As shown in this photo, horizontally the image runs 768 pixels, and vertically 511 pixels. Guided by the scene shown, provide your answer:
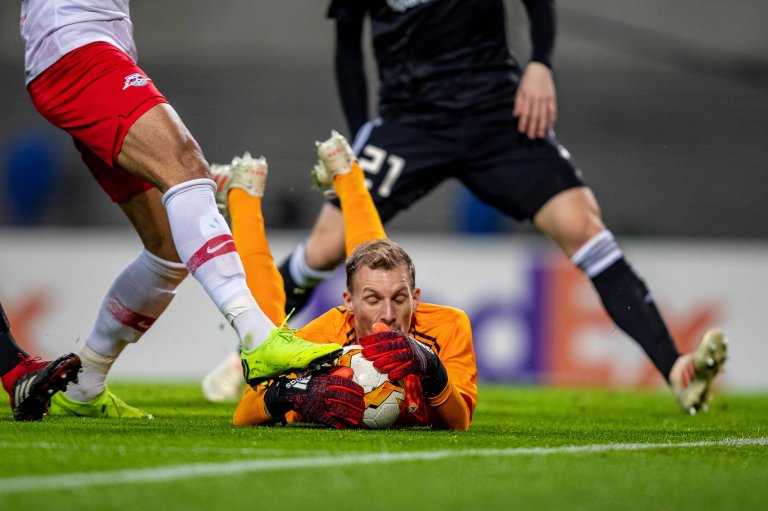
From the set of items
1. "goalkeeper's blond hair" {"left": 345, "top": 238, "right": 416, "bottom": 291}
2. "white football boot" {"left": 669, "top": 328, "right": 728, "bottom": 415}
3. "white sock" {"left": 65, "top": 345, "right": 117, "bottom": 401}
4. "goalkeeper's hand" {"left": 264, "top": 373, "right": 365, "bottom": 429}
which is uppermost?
"goalkeeper's blond hair" {"left": 345, "top": 238, "right": 416, "bottom": 291}

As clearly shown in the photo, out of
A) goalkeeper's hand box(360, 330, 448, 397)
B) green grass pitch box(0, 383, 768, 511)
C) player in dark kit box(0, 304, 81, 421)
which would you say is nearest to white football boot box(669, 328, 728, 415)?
green grass pitch box(0, 383, 768, 511)

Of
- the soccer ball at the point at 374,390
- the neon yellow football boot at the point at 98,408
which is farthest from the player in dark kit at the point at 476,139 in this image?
the soccer ball at the point at 374,390

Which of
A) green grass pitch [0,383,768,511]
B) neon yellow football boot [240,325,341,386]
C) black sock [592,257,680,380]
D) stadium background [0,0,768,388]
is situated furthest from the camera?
stadium background [0,0,768,388]

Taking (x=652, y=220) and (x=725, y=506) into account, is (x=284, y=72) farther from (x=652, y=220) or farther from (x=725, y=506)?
(x=725, y=506)

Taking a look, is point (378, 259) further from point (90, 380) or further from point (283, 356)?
point (90, 380)

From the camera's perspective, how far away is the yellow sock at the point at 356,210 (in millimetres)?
4508

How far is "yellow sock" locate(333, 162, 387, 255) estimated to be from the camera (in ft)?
14.8

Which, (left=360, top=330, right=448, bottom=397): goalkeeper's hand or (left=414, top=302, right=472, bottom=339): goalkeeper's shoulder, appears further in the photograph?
(left=414, top=302, right=472, bottom=339): goalkeeper's shoulder

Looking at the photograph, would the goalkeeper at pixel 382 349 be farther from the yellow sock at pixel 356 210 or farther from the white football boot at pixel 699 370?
the white football boot at pixel 699 370

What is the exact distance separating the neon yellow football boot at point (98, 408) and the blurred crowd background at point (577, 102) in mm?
6952

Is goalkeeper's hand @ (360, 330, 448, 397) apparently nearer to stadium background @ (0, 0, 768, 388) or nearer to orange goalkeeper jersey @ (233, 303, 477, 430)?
orange goalkeeper jersey @ (233, 303, 477, 430)

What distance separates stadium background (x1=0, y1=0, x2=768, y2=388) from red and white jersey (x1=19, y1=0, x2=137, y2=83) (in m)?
4.93

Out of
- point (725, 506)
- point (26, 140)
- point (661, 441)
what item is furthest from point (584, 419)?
point (26, 140)

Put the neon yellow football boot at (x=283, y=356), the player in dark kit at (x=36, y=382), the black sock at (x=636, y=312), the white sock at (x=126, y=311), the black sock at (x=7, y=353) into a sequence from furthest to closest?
1. the black sock at (x=636, y=312)
2. the white sock at (x=126, y=311)
3. the black sock at (x=7, y=353)
4. the player in dark kit at (x=36, y=382)
5. the neon yellow football boot at (x=283, y=356)
